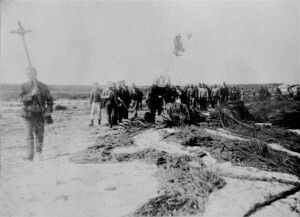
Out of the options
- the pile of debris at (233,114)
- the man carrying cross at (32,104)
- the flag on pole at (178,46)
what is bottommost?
the pile of debris at (233,114)

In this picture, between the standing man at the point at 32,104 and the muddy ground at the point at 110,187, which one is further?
the standing man at the point at 32,104

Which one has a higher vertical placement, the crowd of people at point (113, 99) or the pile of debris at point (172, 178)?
the crowd of people at point (113, 99)

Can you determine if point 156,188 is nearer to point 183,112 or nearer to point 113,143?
point 113,143

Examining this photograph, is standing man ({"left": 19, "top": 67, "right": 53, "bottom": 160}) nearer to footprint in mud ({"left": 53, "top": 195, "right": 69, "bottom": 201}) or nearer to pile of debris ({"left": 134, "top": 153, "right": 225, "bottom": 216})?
footprint in mud ({"left": 53, "top": 195, "right": 69, "bottom": 201})

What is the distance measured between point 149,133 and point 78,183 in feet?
12.7

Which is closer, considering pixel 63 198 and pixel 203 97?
pixel 63 198

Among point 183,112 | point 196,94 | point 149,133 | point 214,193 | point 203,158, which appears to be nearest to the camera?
point 214,193

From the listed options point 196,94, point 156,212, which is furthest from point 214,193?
Answer: point 196,94

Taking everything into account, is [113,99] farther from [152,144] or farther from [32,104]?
[32,104]

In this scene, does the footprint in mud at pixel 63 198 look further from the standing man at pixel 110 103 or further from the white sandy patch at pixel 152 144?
the standing man at pixel 110 103

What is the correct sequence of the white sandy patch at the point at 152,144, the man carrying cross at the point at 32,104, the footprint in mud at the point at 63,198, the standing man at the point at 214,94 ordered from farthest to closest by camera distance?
the standing man at the point at 214,94 → the white sandy patch at the point at 152,144 → the man carrying cross at the point at 32,104 → the footprint in mud at the point at 63,198

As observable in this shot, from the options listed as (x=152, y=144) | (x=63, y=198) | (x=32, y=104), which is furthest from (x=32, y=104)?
(x=152, y=144)

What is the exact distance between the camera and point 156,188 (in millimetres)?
4301

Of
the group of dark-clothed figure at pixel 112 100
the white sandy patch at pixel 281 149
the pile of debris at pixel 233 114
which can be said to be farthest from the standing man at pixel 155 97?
the white sandy patch at pixel 281 149
